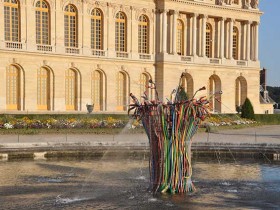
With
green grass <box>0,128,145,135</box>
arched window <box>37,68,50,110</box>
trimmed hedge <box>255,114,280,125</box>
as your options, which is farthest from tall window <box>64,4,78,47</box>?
green grass <box>0,128,145,135</box>

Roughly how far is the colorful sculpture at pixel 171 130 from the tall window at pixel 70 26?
31.2 m

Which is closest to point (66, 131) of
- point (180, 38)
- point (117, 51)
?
point (117, 51)

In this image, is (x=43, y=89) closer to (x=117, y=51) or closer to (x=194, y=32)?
(x=117, y=51)

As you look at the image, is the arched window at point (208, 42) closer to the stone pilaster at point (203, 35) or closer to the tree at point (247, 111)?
the stone pilaster at point (203, 35)

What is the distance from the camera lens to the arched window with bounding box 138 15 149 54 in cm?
4566

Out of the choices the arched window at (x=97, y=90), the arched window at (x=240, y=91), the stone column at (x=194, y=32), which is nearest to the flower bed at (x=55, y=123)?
the arched window at (x=97, y=90)

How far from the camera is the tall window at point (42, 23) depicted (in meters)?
39.5

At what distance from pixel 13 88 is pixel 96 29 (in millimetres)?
8865

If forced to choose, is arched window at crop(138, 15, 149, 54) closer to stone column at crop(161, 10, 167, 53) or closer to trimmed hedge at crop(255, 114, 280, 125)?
stone column at crop(161, 10, 167, 53)

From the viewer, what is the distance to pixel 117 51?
44.1 metres

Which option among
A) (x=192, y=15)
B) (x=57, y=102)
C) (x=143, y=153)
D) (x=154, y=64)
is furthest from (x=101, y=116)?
(x=192, y=15)

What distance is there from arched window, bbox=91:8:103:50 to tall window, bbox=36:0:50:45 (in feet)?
13.9

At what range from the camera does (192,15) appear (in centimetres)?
4812

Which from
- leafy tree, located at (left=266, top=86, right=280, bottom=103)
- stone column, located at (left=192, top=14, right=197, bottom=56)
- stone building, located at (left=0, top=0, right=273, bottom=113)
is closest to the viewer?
stone building, located at (left=0, top=0, right=273, bottom=113)
